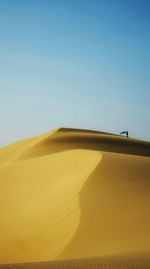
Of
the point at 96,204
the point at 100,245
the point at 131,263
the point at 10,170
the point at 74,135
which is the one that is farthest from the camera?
the point at 74,135

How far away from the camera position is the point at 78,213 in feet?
28.0

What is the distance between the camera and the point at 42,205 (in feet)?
34.8

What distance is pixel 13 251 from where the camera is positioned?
812 cm

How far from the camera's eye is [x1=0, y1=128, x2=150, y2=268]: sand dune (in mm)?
6125

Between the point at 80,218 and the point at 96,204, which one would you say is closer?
the point at 80,218

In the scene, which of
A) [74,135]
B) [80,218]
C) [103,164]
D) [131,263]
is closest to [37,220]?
[80,218]

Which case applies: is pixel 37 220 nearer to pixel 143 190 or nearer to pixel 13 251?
pixel 13 251

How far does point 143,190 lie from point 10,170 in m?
8.57

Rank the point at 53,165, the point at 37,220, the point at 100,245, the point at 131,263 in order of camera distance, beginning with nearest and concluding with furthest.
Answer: the point at 131,263
the point at 100,245
the point at 37,220
the point at 53,165

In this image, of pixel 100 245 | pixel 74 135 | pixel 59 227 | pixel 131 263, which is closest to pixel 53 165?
pixel 59 227

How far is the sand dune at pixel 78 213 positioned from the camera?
612 cm

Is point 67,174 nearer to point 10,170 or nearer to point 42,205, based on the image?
point 42,205

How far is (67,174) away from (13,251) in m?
5.11

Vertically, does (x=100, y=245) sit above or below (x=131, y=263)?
below
